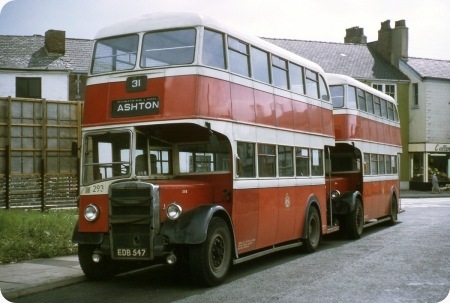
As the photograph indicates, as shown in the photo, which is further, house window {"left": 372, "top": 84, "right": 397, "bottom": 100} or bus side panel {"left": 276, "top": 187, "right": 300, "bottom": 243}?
house window {"left": 372, "top": 84, "right": 397, "bottom": 100}

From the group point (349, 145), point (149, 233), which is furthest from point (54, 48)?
point (149, 233)

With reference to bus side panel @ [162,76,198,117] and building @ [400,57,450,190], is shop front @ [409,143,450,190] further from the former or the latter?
bus side panel @ [162,76,198,117]

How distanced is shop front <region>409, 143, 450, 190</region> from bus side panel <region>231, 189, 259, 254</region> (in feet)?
117

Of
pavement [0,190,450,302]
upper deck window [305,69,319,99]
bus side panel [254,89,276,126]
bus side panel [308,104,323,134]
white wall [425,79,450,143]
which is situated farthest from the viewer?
white wall [425,79,450,143]

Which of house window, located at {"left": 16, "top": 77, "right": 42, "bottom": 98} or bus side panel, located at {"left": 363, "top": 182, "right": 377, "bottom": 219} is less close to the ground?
house window, located at {"left": 16, "top": 77, "right": 42, "bottom": 98}

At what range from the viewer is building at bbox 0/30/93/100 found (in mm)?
35344

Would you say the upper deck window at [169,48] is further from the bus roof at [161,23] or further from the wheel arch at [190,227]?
Result: the wheel arch at [190,227]

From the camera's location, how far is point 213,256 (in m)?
9.15

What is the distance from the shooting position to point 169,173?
10.2 metres

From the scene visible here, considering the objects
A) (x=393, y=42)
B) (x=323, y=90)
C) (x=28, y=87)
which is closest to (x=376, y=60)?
(x=393, y=42)

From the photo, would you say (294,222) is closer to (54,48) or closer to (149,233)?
(149,233)

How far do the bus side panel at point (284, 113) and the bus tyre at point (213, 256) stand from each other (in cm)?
330

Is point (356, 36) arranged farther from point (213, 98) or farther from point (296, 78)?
point (213, 98)

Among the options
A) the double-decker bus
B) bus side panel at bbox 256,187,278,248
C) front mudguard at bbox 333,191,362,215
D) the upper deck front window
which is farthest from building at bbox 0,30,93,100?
the upper deck front window
